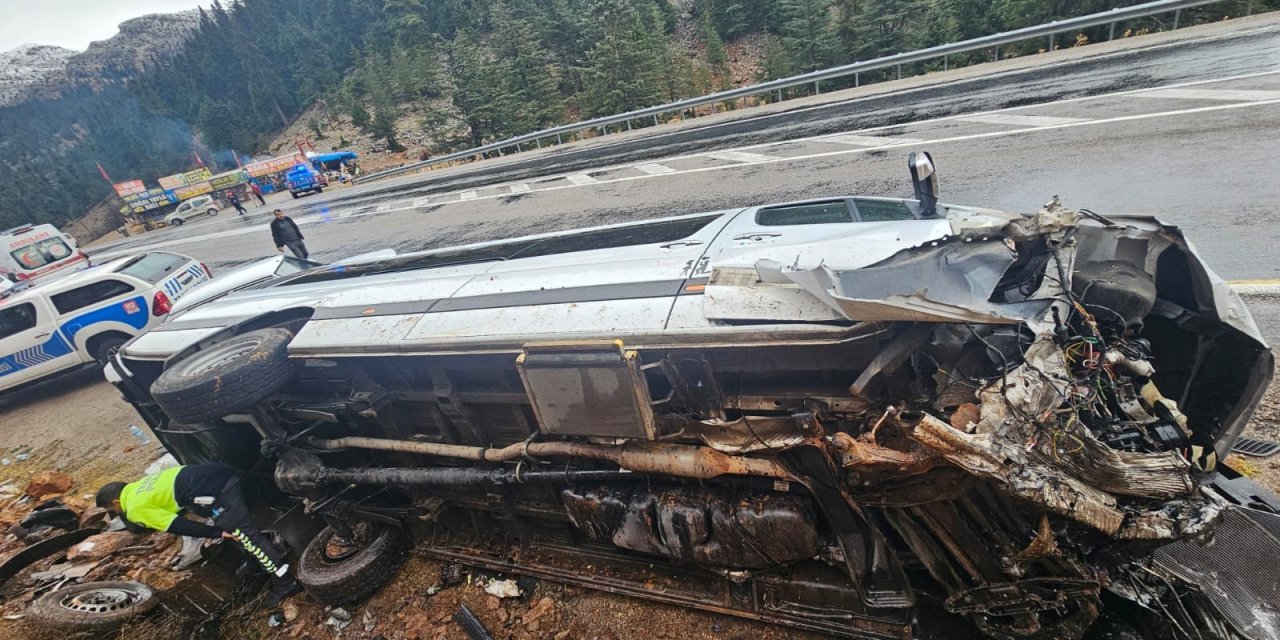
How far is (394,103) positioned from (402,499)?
185 feet

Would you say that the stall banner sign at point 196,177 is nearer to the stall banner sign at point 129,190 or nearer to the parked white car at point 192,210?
the stall banner sign at point 129,190

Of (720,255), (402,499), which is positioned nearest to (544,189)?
(402,499)

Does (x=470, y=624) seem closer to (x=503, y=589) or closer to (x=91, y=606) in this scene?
(x=503, y=589)

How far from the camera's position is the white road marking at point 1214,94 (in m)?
7.04

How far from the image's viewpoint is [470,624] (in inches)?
117

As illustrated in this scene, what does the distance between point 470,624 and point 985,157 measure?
27.4 feet

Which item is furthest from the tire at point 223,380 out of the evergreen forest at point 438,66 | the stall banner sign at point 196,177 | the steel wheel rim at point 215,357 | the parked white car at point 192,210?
the stall banner sign at point 196,177

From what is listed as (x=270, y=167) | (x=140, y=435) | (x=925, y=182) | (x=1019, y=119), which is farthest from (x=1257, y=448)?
(x=270, y=167)

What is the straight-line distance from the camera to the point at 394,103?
5028cm

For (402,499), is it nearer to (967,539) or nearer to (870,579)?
(870,579)

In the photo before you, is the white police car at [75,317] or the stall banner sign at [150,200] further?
the stall banner sign at [150,200]

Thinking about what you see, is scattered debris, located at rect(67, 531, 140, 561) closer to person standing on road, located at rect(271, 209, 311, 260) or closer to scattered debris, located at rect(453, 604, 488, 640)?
scattered debris, located at rect(453, 604, 488, 640)

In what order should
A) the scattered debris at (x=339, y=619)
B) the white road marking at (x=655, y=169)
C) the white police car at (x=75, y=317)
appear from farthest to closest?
1. the white road marking at (x=655, y=169)
2. the white police car at (x=75, y=317)
3. the scattered debris at (x=339, y=619)

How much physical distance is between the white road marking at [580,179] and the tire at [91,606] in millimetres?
9723
